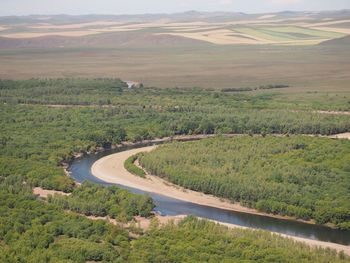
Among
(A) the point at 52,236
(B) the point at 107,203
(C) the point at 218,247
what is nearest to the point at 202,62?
(B) the point at 107,203

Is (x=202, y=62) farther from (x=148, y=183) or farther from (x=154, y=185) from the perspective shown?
(x=154, y=185)

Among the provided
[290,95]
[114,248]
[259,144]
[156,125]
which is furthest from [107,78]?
[114,248]

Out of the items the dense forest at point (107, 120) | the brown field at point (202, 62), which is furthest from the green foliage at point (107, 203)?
Result: the brown field at point (202, 62)

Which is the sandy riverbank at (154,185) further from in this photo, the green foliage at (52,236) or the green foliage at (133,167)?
the green foliage at (52,236)

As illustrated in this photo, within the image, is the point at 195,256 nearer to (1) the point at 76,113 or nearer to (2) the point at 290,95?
(1) the point at 76,113

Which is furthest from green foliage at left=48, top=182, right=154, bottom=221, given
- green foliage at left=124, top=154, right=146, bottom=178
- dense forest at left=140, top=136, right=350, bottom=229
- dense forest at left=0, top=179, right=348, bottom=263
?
green foliage at left=124, top=154, right=146, bottom=178

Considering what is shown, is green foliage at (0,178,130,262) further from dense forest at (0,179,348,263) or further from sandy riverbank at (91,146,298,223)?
sandy riverbank at (91,146,298,223)
